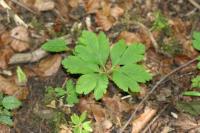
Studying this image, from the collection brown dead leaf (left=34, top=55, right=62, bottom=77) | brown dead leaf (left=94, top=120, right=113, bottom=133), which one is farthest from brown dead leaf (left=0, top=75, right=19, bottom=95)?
brown dead leaf (left=94, top=120, right=113, bottom=133)

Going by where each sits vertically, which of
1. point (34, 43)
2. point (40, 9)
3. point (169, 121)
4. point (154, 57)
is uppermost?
point (40, 9)

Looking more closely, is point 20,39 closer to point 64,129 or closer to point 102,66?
point 102,66

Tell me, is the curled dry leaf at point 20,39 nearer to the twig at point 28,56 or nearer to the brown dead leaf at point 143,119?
the twig at point 28,56

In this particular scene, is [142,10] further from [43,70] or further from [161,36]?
[43,70]

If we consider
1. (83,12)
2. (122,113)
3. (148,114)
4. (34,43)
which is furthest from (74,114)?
(83,12)

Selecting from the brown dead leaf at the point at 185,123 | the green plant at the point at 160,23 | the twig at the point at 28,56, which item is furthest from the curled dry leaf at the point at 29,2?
the brown dead leaf at the point at 185,123

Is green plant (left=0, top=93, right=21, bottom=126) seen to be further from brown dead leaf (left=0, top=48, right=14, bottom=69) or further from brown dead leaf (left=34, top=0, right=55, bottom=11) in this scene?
brown dead leaf (left=34, top=0, right=55, bottom=11)
